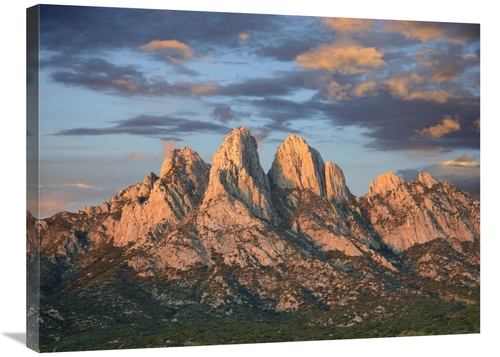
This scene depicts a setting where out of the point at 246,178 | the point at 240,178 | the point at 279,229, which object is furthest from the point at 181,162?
the point at 279,229

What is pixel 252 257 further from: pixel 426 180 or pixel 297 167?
pixel 426 180

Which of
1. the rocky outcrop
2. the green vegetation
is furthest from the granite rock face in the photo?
the green vegetation

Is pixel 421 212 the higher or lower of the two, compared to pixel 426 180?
lower

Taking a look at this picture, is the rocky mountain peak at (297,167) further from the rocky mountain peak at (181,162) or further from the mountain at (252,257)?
the rocky mountain peak at (181,162)

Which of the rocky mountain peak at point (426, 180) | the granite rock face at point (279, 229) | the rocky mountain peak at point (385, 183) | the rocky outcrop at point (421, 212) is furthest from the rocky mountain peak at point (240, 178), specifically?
the rocky mountain peak at point (426, 180)

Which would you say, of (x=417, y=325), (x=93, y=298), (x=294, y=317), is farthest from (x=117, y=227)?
(x=417, y=325)

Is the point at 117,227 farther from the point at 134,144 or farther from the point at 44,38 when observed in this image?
the point at 44,38
